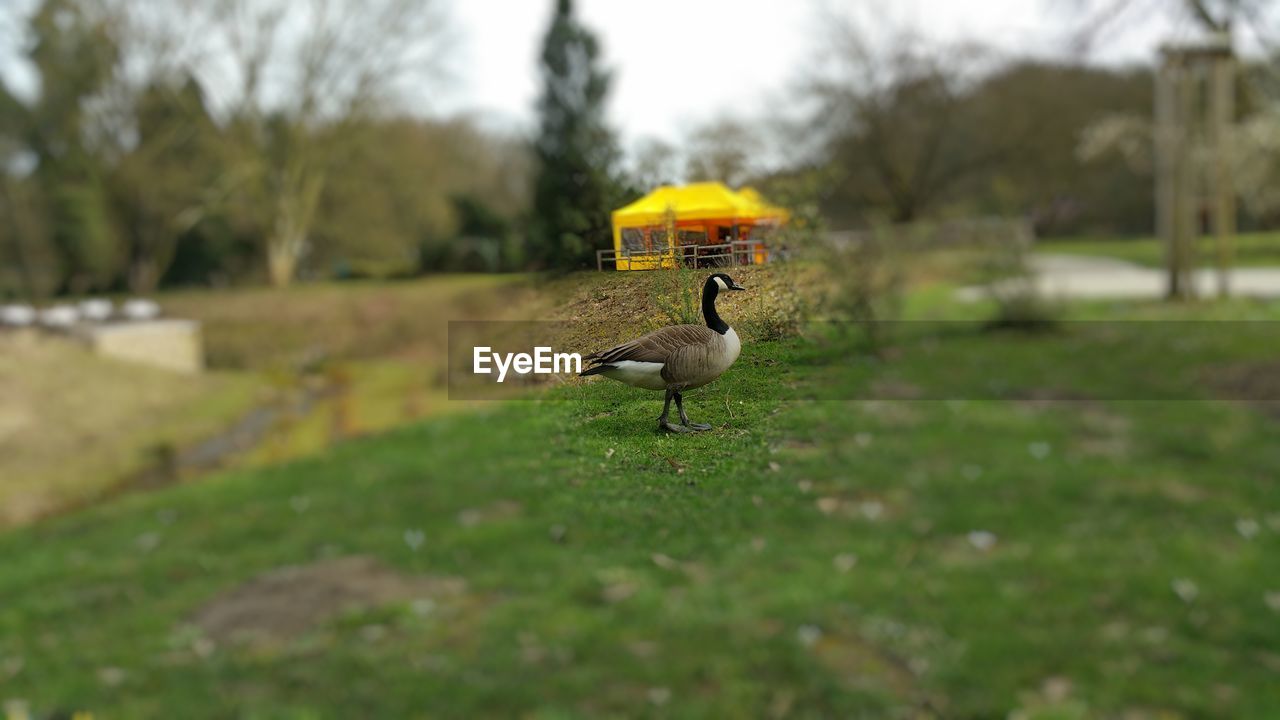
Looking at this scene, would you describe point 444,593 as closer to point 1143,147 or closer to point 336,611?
point 336,611

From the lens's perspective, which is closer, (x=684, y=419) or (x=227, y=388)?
(x=684, y=419)

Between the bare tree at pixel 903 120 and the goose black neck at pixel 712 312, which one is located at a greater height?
the bare tree at pixel 903 120

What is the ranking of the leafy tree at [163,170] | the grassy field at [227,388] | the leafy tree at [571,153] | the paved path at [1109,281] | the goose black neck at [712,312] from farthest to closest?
the leafy tree at [163,170] → the paved path at [1109,281] → the grassy field at [227,388] → the leafy tree at [571,153] → the goose black neck at [712,312]

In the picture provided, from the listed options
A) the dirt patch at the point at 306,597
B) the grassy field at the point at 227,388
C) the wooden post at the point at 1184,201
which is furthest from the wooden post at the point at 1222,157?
the dirt patch at the point at 306,597

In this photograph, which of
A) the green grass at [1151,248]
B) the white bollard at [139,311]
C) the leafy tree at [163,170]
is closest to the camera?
the green grass at [1151,248]

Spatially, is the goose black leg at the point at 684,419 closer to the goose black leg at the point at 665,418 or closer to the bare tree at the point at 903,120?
the goose black leg at the point at 665,418

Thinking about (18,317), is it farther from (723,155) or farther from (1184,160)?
(723,155)

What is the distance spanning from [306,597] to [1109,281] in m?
18.1

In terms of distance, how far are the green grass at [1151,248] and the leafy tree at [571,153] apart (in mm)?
17363

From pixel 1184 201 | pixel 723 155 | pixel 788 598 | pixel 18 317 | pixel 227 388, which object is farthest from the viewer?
pixel 18 317

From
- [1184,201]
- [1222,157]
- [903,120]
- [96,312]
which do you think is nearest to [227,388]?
[96,312]

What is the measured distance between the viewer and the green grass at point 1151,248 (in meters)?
20.1

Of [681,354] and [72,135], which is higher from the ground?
[72,135]

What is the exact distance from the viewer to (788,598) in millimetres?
8430
